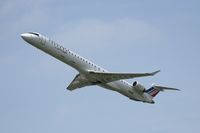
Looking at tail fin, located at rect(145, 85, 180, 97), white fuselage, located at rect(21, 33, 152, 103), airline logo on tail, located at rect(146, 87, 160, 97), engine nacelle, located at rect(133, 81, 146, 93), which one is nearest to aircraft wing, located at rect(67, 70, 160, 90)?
white fuselage, located at rect(21, 33, 152, 103)

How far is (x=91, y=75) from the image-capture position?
155 feet

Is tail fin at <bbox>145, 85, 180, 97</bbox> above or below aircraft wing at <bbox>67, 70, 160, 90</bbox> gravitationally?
below

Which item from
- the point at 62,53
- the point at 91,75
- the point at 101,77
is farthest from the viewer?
the point at 101,77

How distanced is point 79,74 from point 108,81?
2923 mm

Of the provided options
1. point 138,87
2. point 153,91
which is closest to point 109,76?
point 138,87

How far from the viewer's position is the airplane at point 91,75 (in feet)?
148

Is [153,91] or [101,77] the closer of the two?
[101,77]

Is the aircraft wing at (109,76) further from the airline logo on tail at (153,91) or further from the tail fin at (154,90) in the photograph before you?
the airline logo on tail at (153,91)

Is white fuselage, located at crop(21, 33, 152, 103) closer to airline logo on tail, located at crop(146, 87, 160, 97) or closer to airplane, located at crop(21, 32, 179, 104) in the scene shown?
airplane, located at crop(21, 32, 179, 104)

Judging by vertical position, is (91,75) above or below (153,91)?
above

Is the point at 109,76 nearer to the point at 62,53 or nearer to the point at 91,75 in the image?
the point at 91,75

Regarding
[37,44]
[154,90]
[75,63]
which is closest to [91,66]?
[75,63]

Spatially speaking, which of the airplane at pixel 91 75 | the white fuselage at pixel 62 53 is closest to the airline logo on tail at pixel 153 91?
the airplane at pixel 91 75

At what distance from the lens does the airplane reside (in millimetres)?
45219
